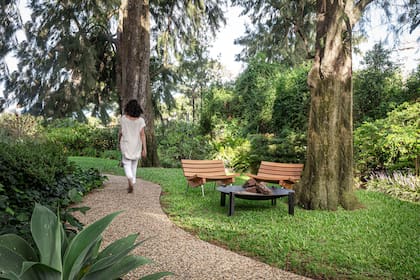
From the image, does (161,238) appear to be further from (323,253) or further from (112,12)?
(112,12)

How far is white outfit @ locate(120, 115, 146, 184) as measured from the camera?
6289 millimetres

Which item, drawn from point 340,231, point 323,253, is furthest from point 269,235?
point 340,231

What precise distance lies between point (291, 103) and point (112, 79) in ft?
23.1

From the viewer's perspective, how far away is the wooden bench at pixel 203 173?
21.4 ft

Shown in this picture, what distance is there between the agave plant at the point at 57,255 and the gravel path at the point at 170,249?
344mm

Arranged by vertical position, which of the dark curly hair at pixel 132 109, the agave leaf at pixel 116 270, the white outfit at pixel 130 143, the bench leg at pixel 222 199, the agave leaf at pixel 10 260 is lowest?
the bench leg at pixel 222 199

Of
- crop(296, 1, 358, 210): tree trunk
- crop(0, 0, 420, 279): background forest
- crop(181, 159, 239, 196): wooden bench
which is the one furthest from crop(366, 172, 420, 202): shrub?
crop(181, 159, 239, 196): wooden bench

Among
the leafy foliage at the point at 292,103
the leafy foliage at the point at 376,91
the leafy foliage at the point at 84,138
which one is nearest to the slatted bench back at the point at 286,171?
the leafy foliage at the point at 376,91

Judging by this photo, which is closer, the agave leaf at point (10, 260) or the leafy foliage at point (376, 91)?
the agave leaf at point (10, 260)

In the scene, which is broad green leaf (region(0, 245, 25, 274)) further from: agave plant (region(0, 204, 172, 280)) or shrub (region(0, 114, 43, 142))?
shrub (region(0, 114, 43, 142))

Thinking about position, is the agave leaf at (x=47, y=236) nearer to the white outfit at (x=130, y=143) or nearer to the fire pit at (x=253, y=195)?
the fire pit at (x=253, y=195)

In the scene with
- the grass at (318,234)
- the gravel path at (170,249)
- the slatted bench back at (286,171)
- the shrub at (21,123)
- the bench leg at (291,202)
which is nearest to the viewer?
the gravel path at (170,249)

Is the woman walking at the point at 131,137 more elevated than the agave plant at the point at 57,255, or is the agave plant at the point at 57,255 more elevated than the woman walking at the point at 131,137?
the woman walking at the point at 131,137

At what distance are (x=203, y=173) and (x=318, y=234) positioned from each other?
10.7 feet
